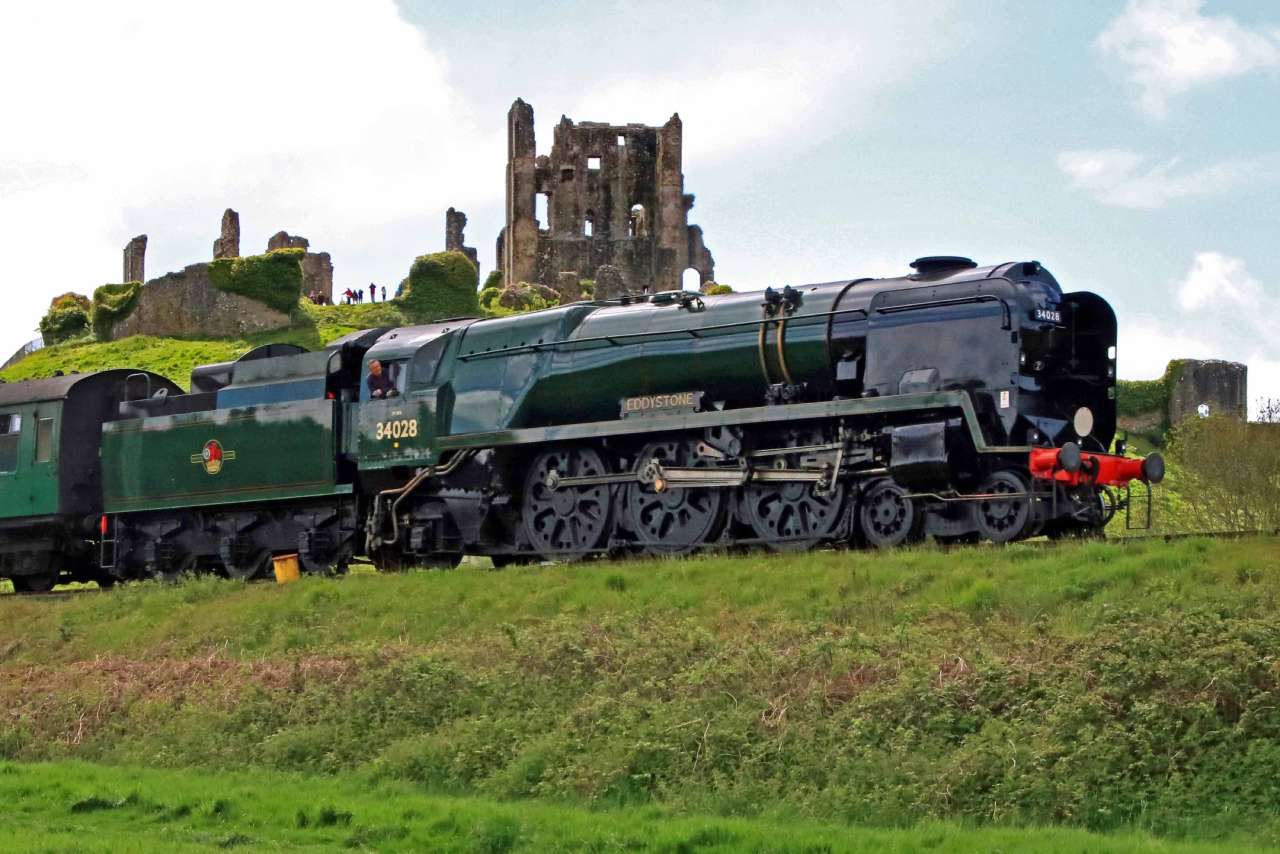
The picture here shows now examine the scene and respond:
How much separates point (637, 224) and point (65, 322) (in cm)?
3385

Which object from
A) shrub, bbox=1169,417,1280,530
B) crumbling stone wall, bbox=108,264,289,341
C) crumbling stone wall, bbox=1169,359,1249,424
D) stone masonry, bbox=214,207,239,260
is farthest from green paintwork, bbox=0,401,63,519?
stone masonry, bbox=214,207,239,260

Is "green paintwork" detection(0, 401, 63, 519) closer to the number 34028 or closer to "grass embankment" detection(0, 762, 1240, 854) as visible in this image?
the number 34028

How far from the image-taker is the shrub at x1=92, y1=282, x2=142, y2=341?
232 ft

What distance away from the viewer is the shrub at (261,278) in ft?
225

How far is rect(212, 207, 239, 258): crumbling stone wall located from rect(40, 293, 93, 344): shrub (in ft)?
34.0

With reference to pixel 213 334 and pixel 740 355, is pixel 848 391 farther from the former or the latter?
pixel 213 334

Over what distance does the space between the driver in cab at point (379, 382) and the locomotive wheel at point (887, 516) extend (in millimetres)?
7307

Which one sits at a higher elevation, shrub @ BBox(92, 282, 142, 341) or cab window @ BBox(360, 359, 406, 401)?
shrub @ BBox(92, 282, 142, 341)

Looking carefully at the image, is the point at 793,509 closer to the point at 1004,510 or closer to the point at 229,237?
the point at 1004,510

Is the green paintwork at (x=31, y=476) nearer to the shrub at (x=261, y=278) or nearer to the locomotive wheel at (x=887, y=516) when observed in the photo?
the locomotive wheel at (x=887, y=516)

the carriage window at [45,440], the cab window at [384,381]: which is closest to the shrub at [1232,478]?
the cab window at [384,381]

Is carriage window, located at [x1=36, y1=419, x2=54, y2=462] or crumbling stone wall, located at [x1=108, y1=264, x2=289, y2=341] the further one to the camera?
crumbling stone wall, located at [x1=108, y1=264, x2=289, y2=341]

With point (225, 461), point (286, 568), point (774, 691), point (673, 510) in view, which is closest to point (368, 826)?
point (774, 691)

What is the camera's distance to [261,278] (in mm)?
68562
